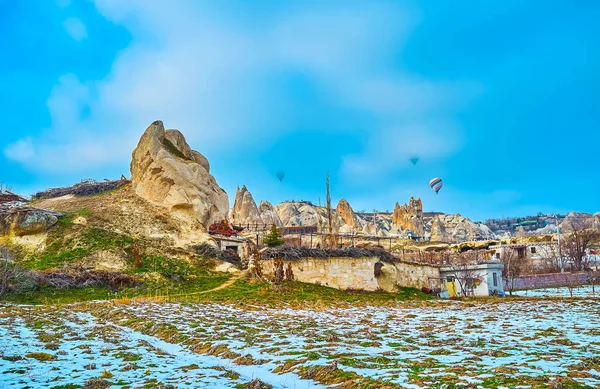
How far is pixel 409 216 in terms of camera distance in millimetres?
153750

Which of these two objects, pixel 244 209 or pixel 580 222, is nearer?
pixel 244 209

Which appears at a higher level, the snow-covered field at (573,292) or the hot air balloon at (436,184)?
the hot air balloon at (436,184)

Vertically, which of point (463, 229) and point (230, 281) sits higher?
point (463, 229)

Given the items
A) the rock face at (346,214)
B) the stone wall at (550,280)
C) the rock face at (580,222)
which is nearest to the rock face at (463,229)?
the rock face at (346,214)

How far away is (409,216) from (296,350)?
146488 mm

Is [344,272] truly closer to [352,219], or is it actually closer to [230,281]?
[230,281]

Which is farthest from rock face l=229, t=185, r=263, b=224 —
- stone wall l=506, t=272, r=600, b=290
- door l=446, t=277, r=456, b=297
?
door l=446, t=277, r=456, b=297

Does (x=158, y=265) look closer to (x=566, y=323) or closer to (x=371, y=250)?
(x=371, y=250)

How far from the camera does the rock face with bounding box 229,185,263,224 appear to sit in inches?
4783

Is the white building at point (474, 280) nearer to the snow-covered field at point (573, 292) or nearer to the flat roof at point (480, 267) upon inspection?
the flat roof at point (480, 267)

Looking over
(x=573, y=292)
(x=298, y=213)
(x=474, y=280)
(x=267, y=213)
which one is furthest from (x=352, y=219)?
(x=573, y=292)

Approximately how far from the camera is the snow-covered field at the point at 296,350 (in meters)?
8.66

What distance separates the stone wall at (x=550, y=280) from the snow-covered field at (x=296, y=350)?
3027 centimetres

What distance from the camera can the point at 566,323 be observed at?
1681cm
